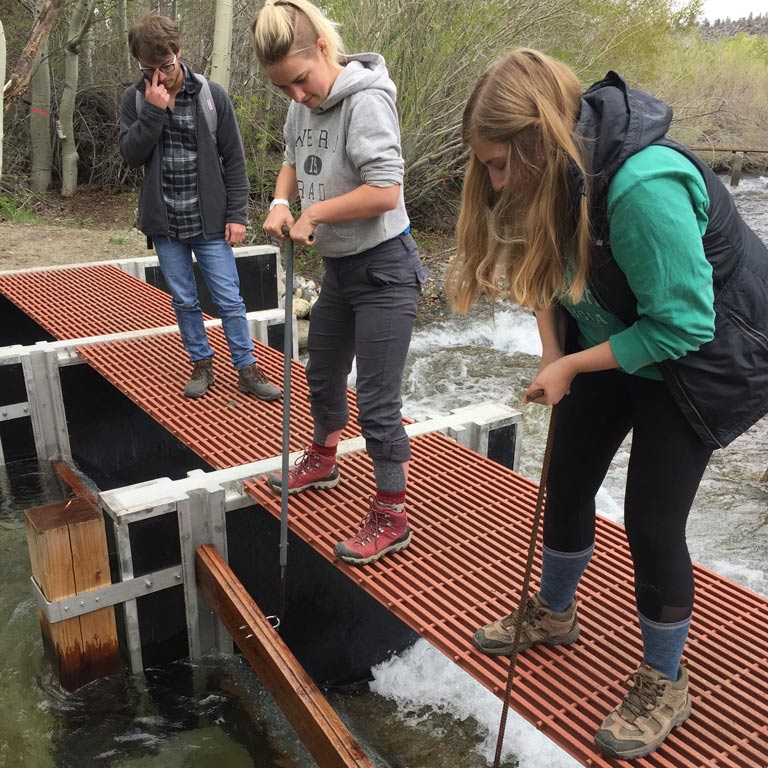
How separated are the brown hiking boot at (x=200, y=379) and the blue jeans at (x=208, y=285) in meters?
0.04

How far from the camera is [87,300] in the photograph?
19.1 ft

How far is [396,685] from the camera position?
362 cm

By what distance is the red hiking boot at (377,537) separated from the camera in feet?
9.04

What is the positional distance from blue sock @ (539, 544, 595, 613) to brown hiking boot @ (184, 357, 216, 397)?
2.42 m

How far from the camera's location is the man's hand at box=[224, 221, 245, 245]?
12.9ft

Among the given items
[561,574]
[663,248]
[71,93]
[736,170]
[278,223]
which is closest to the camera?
[663,248]

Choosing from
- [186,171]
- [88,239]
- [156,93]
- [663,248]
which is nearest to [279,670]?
[663,248]

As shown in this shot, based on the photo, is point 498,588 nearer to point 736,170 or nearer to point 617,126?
point 617,126

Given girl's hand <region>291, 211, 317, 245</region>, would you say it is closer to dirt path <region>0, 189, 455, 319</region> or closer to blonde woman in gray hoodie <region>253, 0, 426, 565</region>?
blonde woman in gray hoodie <region>253, 0, 426, 565</region>

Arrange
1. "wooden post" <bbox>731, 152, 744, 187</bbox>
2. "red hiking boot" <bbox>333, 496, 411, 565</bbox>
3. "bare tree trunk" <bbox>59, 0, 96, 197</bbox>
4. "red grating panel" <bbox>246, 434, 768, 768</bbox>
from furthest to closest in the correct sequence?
"wooden post" <bbox>731, 152, 744, 187</bbox> → "bare tree trunk" <bbox>59, 0, 96, 197</bbox> → "red hiking boot" <bbox>333, 496, 411, 565</bbox> → "red grating panel" <bbox>246, 434, 768, 768</bbox>

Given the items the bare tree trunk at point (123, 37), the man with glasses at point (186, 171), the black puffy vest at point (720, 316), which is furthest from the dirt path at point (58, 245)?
the black puffy vest at point (720, 316)

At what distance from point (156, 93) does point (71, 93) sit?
10220 mm

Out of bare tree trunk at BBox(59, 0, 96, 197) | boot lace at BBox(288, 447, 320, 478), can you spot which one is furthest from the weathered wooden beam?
bare tree trunk at BBox(59, 0, 96, 197)

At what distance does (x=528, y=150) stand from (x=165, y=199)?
8.56 ft
